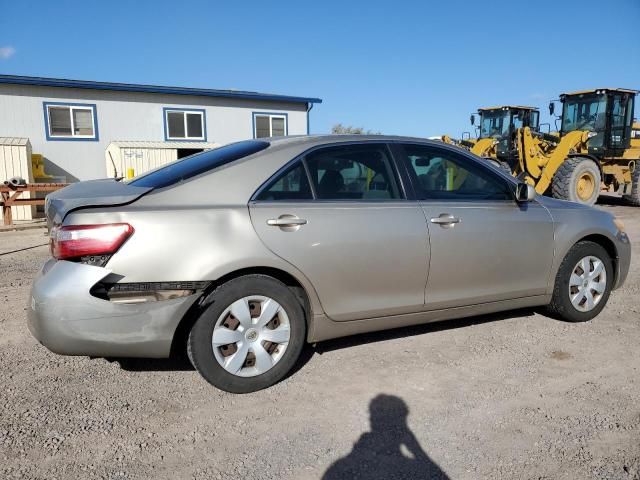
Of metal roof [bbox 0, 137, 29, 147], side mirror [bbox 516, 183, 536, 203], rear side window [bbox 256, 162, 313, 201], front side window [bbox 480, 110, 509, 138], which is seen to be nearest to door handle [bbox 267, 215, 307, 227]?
rear side window [bbox 256, 162, 313, 201]

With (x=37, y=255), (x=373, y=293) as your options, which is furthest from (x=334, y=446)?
(x=37, y=255)

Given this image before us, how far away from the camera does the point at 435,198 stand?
356cm

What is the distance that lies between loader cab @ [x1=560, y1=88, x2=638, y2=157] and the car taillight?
47.6 feet

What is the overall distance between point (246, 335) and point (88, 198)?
3.94 ft

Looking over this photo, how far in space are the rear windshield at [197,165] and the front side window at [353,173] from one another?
407 mm

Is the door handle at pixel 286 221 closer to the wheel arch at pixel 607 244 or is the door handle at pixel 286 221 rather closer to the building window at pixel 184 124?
the wheel arch at pixel 607 244

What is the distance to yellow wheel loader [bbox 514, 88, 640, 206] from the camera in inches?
506

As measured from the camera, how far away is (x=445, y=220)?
11.3ft

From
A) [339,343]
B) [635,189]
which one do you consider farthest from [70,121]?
[635,189]

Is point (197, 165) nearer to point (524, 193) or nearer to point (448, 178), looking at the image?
point (448, 178)

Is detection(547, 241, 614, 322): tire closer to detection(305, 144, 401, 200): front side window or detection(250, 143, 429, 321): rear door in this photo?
detection(250, 143, 429, 321): rear door

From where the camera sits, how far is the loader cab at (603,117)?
533 inches

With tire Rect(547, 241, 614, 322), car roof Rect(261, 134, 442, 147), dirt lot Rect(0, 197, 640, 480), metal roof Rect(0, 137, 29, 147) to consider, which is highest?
metal roof Rect(0, 137, 29, 147)

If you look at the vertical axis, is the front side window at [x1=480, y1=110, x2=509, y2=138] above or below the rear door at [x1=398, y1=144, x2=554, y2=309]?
above
